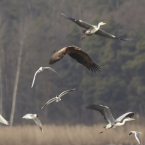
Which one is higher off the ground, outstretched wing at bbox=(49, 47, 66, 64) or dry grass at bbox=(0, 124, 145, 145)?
dry grass at bbox=(0, 124, 145, 145)

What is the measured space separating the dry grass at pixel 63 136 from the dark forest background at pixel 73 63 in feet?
28.6

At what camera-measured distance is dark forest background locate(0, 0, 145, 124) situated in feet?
136

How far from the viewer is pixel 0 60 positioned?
44125mm

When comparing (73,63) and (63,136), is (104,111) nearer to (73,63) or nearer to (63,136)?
(63,136)

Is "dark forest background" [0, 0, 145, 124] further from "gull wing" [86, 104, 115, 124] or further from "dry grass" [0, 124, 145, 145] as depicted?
"gull wing" [86, 104, 115, 124]

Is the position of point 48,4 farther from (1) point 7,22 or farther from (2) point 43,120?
(2) point 43,120

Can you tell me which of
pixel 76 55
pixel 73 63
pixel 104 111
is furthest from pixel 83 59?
pixel 73 63

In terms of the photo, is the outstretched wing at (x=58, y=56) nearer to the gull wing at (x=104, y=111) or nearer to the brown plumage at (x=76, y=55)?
the brown plumage at (x=76, y=55)

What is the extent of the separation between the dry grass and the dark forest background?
8.73m

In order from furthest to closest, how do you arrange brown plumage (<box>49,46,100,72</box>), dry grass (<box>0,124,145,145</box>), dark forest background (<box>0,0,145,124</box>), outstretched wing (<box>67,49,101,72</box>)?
1. dark forest background (<box>0,0,145,124</box>)
2. dry grass (<box>0,124,145,145</box>)
3. outstretched wing (<box>67,49,101,72</box>)
4. brown plumage (<box>49,46,100,72</box>)

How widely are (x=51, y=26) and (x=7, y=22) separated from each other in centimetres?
239

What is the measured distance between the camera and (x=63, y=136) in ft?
94.6

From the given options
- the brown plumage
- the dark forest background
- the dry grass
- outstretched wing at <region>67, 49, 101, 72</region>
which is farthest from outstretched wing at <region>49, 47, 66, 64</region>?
the dark forest background

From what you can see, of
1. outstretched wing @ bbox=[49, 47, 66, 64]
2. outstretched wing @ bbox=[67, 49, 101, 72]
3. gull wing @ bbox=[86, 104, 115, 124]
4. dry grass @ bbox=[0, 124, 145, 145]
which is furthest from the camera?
dry grass @ bbox=[0, 124, 145, 145]
